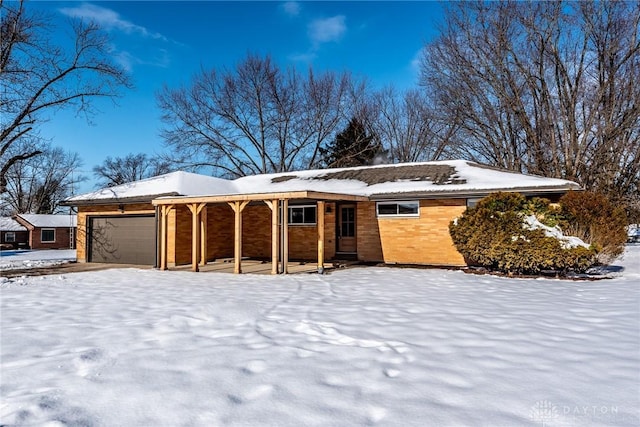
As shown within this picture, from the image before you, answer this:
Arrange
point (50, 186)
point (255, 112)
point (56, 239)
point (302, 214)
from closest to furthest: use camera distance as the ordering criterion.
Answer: point (302, 214)
point (255, 112)
point (56, 239)
point (50, 186)

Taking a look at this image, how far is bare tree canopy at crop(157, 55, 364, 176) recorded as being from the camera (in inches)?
1021

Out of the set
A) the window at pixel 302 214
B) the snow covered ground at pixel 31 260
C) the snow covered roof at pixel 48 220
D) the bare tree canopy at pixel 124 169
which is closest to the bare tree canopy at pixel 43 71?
the snow covered ground at pixel 31 260

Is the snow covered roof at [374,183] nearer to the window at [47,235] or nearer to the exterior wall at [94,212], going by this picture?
the exterior wall at [94,212]

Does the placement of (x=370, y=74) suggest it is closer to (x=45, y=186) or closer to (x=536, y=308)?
(x=536, y=308)

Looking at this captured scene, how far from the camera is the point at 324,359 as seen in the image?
386 centimetres

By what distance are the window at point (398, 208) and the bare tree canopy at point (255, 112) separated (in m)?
14.8

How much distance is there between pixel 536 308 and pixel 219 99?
24104mm

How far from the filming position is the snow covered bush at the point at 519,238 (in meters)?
9.30

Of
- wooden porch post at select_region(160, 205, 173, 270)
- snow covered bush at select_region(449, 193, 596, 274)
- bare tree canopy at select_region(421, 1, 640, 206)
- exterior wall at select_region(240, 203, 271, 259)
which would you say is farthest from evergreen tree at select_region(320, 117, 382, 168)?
snow covered bush at select_region(449, 193, 596, 274)

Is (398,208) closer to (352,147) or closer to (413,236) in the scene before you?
(413,236)

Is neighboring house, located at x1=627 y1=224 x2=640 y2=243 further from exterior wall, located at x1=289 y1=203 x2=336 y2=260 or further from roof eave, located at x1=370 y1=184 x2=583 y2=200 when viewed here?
exterior wall, located at x1=289 y1=203 x2=336 y2=260

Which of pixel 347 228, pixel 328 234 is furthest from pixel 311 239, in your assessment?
pixel 347 228

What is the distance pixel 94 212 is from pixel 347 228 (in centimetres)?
963

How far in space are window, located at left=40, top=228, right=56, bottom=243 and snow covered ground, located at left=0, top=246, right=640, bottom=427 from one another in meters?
30.4
